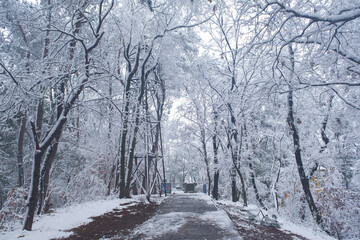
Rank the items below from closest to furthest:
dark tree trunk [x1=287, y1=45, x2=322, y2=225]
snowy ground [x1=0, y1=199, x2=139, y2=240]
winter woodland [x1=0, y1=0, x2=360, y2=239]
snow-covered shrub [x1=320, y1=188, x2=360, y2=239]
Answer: snowy ground [x1=0, y1=199, x2=139, y2=240] < winter woodland [x1=0, y1=0, x2=360, y2=239] < snow-covered shrub [x1=320, y1=188, x2=360, y2=239] < dark tree trunk [x1=287, y1=45, x2=322, y2=225]

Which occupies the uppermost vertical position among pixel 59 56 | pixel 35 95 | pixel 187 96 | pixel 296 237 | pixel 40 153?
pixel 187 96

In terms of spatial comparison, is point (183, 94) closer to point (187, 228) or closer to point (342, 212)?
point (342, 212)

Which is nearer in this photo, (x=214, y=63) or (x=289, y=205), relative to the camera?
(x=289, y=205)

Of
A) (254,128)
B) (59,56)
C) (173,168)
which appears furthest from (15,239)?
(173,168)

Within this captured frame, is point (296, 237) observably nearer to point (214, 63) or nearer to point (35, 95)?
point (35, 95)

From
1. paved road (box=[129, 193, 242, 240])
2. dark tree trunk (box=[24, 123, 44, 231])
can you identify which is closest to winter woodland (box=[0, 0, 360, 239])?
dark tree trunk (box=[24, 123, 44, 231])

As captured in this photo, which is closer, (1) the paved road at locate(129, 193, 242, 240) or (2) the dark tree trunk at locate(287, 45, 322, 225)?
(1) the paved road at locate(129, 193, 242, 240)

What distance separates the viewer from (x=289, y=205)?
10.5 m

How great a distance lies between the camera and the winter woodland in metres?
4.59

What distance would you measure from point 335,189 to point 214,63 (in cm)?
932

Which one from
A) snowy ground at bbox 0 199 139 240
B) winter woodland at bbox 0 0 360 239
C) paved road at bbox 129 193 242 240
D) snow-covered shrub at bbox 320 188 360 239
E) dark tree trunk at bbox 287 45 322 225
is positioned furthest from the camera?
dark tree trunk at bbox 287 45 322 225

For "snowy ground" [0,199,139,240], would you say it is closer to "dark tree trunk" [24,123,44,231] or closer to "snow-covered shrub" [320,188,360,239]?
"dark tree trunk" [24,123,44,231]

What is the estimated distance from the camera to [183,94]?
58.3 ft

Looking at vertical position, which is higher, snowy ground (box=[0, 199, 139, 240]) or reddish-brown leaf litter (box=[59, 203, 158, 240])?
snowy ground (box=[0, 199, 139, 240])
